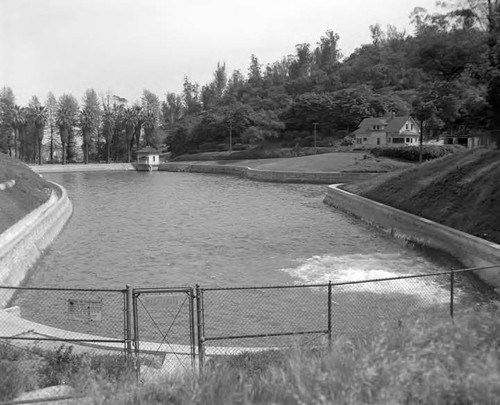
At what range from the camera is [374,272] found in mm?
23203

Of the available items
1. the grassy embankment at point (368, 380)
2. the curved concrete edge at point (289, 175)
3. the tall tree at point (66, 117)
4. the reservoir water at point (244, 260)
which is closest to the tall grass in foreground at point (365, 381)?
the grassy embankment at point (368, 380)

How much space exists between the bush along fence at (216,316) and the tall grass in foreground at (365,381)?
417cm

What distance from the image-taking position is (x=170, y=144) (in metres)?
154

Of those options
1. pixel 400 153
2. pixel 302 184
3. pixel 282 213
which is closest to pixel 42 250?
pixel 282 213

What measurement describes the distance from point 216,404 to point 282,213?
36807 millimetres

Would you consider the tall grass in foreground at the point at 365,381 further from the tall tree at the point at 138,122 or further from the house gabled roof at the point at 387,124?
the tall tree at the point at 138,122

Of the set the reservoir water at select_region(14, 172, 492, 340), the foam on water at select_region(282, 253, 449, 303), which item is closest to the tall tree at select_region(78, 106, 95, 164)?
the reservoir water at select_region(14, 172, 492, 340)

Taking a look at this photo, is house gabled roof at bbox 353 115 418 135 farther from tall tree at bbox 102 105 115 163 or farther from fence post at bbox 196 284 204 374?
fence post at bbox 196 284 204 374

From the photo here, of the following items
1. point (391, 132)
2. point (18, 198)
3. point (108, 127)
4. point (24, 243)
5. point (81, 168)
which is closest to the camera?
point (24, 243)

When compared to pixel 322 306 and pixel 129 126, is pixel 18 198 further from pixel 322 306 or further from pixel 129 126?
pixel 129 126

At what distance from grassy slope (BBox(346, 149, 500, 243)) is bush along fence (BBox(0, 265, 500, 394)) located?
5.04m

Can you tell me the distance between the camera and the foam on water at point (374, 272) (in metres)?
19.6

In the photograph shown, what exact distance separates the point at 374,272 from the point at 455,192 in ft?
32.2

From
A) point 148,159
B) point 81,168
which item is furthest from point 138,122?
point 81,168
